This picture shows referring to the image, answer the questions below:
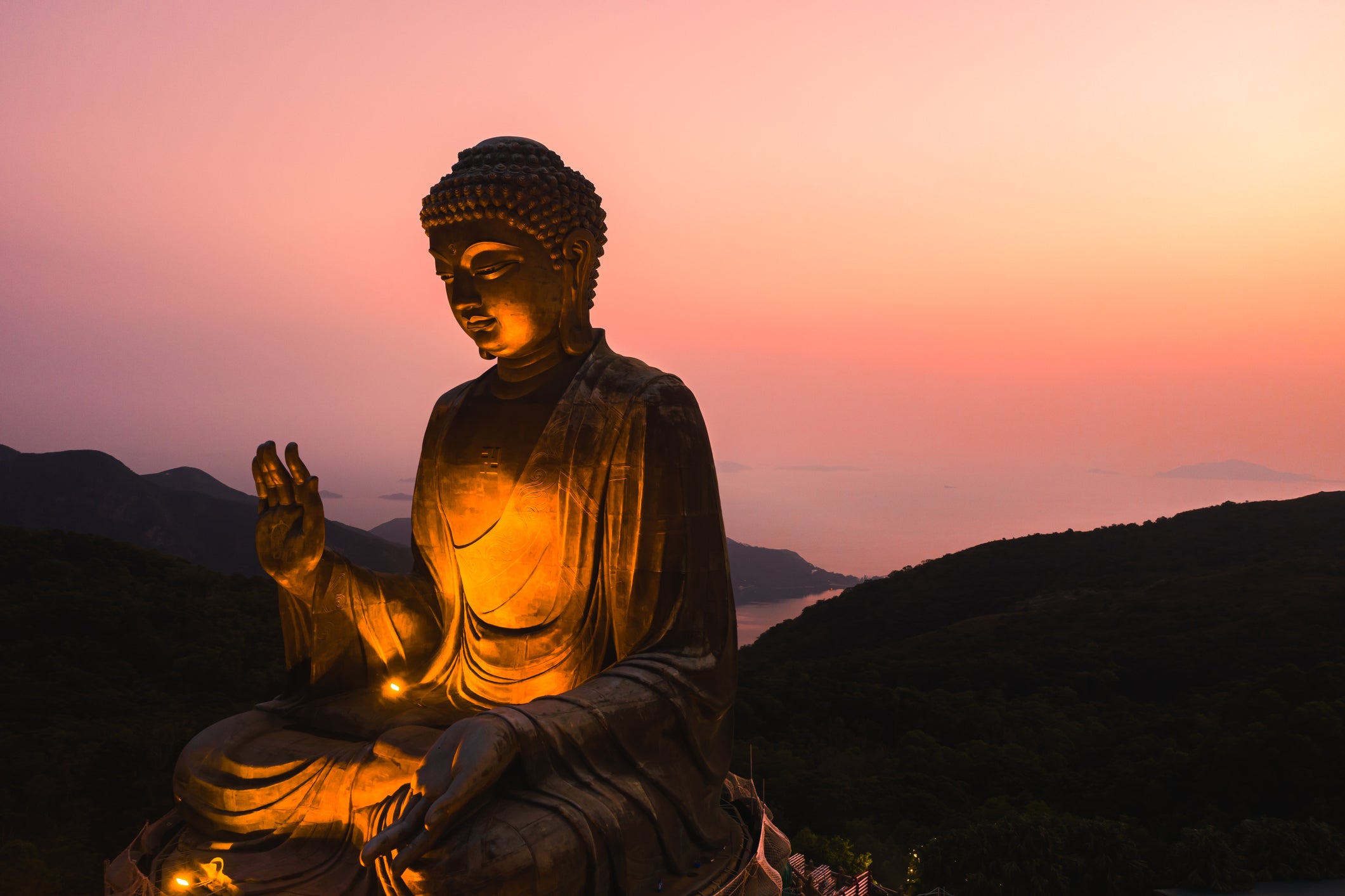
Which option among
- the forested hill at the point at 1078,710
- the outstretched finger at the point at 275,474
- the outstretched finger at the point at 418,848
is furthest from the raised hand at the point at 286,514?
the forested hill at the point at 1078,710

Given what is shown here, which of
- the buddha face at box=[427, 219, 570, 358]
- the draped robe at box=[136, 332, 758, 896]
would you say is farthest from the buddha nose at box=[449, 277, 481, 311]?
the draped robe at box=[136, 332, 758, 896]

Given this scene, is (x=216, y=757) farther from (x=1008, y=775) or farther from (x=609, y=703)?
(x=1008, y=775)

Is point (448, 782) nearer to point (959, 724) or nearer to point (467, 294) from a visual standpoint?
point (467, 294)

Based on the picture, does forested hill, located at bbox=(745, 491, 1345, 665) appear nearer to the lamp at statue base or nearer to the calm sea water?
the calm sea water

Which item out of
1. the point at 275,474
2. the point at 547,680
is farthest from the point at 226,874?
the point at 275,474

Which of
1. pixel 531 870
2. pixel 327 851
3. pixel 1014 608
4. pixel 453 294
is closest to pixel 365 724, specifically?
pixel 327 851

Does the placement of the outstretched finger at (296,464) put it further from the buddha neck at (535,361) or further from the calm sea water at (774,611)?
the calm sea water at (774,611)
